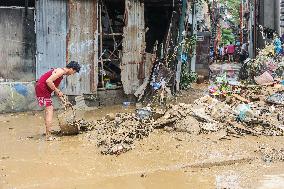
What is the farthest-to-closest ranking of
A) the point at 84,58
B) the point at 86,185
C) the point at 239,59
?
the point at 239,59
the point at 84,58
the point at 86,185

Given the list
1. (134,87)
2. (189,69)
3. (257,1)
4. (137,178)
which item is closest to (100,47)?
(134,87)

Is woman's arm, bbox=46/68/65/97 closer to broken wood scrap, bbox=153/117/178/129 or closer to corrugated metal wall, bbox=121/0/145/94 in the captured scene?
broken wood scrap, bbox=153/117/178/129

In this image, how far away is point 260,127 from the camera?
8.94 meters

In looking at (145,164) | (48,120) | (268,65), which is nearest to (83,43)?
(48,120)

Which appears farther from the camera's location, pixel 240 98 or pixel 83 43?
pixel 83 43

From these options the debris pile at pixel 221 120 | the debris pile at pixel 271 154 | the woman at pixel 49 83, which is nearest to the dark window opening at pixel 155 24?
the debris pile at pixel 221 120

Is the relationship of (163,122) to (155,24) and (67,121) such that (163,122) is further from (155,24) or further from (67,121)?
(155,24)

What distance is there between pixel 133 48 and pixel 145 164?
5.74 m

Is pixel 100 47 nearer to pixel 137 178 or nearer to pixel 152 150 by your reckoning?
pixel 152 150

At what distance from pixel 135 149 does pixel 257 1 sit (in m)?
15.3

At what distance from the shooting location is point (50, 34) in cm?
1137

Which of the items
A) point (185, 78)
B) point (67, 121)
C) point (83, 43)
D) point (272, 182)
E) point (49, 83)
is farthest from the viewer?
point (185, 78)

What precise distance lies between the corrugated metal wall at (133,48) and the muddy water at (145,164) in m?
3.80

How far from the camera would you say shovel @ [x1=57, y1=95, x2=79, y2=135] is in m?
8.57
